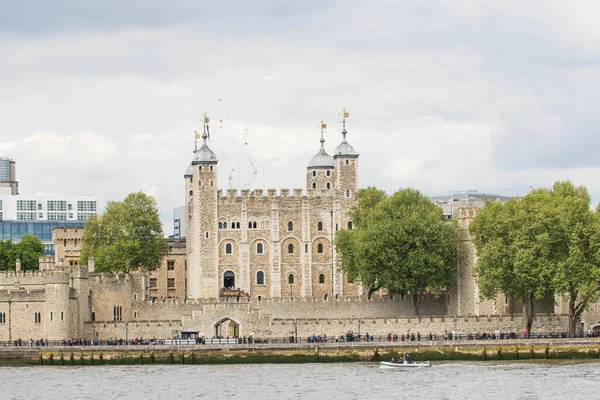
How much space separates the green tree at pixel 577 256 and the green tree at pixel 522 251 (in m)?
0.54

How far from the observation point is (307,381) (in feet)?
273

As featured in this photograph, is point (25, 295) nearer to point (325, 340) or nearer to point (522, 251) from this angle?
point (325, 340)

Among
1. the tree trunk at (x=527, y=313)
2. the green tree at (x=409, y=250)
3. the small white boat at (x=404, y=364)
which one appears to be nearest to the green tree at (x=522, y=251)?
the tree trunk at (x=527, y=313)

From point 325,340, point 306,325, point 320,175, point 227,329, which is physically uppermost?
point 320,175

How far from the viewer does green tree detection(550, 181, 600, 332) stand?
311ft

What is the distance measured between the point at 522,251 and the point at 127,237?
3852cm

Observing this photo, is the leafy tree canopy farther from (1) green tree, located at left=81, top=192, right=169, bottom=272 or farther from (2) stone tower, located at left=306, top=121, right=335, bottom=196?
(1) green tree, located at left=81, top=192, right=169, bottom=272

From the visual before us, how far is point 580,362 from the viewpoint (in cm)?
9000

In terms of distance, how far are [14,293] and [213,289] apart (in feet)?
85.3

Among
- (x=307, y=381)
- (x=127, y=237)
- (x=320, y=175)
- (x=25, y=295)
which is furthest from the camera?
(x=320, y=175)

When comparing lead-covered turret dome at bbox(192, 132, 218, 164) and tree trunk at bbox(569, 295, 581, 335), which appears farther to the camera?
lead-covered turret dome at bbox(192, 132, 218, 164)

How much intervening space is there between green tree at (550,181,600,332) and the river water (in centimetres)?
713

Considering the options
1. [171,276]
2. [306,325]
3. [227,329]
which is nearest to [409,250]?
[306,325]

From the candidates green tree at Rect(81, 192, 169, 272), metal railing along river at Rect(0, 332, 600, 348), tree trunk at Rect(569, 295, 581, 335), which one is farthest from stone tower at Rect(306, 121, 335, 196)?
tree trunk at Rect(569, 295, 581, 335)
